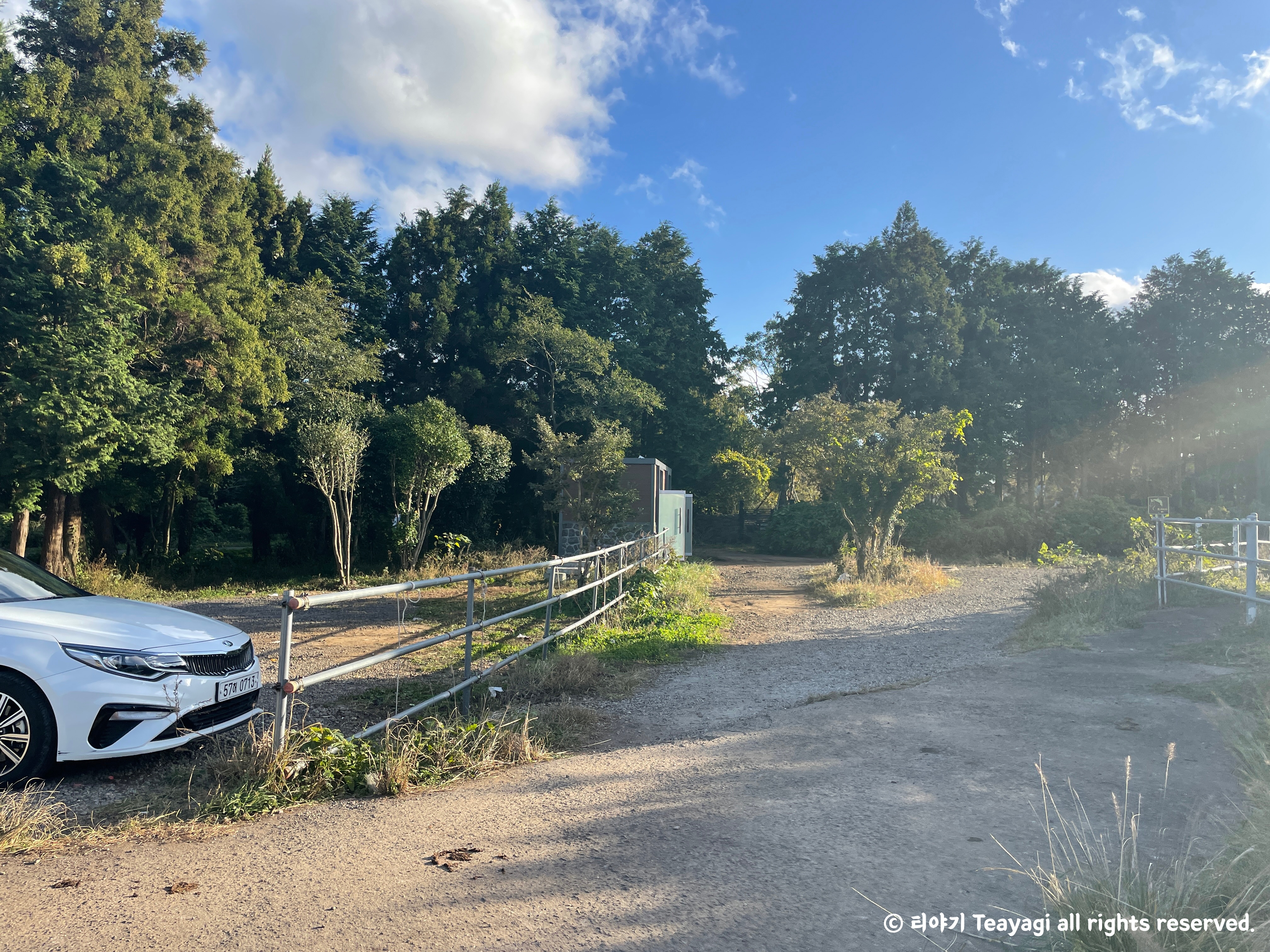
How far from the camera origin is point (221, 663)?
457cm

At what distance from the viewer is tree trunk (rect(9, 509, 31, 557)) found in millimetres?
14453

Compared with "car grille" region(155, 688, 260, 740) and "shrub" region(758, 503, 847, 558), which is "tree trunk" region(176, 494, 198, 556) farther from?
"shrub" region(758, 503, 847, 558)

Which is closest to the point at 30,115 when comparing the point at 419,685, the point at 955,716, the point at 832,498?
the point at 419,685

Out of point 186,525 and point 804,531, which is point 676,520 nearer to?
point 804,531

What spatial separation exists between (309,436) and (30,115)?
8240mm

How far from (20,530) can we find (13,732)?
13.8m

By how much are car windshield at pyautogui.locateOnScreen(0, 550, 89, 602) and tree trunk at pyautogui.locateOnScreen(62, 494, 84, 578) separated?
13.1 meters

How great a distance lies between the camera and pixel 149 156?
16328mm

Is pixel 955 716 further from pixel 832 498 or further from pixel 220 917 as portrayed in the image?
pixel 832 498

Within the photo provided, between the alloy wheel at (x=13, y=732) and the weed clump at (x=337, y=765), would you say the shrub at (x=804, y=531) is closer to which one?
the weed clump at (x=337, y=765)

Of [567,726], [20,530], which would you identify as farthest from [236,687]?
[20,530]

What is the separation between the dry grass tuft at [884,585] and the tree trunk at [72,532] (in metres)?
15.4

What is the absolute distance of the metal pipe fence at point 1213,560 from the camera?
7906 millimetres

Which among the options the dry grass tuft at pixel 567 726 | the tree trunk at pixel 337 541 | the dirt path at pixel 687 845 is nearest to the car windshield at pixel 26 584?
the dirt path at pixel 687 845
